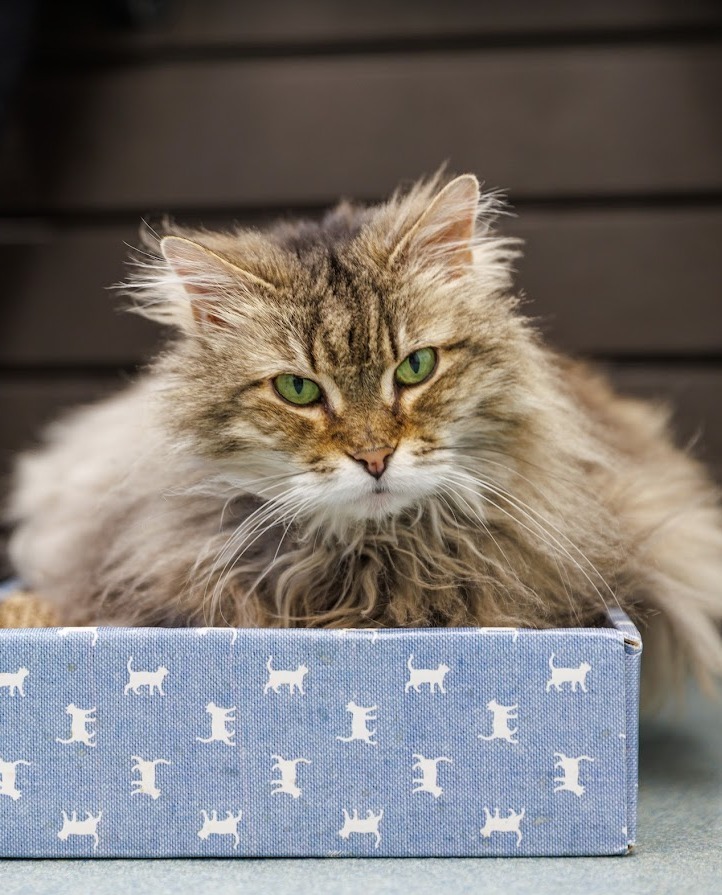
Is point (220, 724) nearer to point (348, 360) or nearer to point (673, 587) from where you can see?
point (348, 360)

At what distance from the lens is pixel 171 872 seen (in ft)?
3.75

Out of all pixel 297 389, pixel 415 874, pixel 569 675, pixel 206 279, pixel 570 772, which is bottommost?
pixel 415 874

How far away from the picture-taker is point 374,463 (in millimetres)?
1140

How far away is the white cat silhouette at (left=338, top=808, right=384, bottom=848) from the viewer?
1150mm

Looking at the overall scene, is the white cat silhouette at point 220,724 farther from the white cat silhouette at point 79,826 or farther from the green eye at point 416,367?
the green eye at point 416,367

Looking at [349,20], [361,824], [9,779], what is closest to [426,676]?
[361,824]

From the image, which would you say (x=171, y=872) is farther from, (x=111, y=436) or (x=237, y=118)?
(x=237, y=118)

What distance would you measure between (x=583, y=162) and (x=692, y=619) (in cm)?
114

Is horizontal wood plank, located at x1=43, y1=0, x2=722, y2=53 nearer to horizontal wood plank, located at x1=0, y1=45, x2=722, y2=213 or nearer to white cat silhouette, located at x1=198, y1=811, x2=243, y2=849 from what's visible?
horizontal wood plank, located at x1=0, y1=45, x2=722, y2=213

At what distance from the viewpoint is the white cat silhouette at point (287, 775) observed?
45.1 inches

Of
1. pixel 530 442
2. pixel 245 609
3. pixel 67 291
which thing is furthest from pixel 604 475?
pixel 67 291

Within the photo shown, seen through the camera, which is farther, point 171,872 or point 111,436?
point 111,436

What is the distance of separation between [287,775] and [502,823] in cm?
27

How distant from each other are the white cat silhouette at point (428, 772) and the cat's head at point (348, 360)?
1.00 feet
